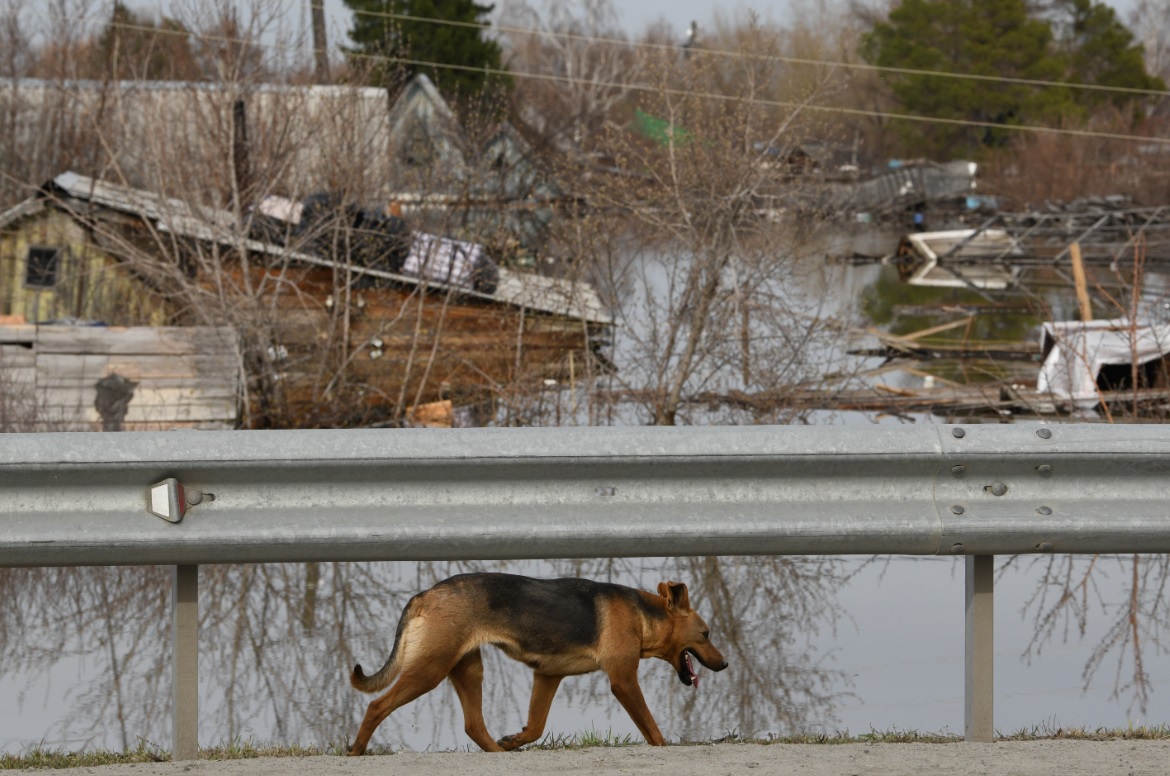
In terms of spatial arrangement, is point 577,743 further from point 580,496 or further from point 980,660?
point 980,660

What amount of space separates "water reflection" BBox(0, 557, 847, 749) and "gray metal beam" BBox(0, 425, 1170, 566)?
117cm

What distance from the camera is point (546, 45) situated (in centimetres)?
9719

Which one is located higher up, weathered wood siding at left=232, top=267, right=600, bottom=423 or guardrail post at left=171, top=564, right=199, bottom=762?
weathered wood siding at left=232, top=267, right=600, bottom=423

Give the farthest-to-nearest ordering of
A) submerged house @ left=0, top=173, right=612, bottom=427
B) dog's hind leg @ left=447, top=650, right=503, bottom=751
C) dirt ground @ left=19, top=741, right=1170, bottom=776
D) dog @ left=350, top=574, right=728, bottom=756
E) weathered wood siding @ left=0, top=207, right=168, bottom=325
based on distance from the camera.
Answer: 1. weathered wood siding @ left=0, top=207, right=168, bottom=325
2. submerged house @ left=0, top=173, right=612, bottom=427
3. dog's hind leg @ left=447, top=650, right=503, bottom=751
4. dog @ left=350, top=574, right=728, bottom=756
5. dirt ground @ left=19, top=741, right=1170, bottom=776

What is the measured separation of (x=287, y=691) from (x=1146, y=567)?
479cm

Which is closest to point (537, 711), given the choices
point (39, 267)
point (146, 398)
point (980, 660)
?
point (980, 660)

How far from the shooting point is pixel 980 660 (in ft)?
13.7

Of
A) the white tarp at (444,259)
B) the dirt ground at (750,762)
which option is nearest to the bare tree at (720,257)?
the white tarp at (444,259)

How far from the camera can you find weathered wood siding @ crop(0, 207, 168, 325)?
18.8m

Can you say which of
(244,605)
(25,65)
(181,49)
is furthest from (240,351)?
(25,65)

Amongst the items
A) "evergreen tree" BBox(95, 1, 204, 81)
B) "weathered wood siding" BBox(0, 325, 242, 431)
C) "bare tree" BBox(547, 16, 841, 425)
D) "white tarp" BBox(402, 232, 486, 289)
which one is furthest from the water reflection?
"evergreen tree" BBox(95, 1, 204, 81)

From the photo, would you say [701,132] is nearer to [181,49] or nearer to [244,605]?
[244,605]

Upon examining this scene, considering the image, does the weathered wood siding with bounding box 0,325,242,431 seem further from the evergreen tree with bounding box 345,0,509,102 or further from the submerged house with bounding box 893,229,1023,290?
the evergreen tree with bounding box 345,0,509,102

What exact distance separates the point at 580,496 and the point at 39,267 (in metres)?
17.4
